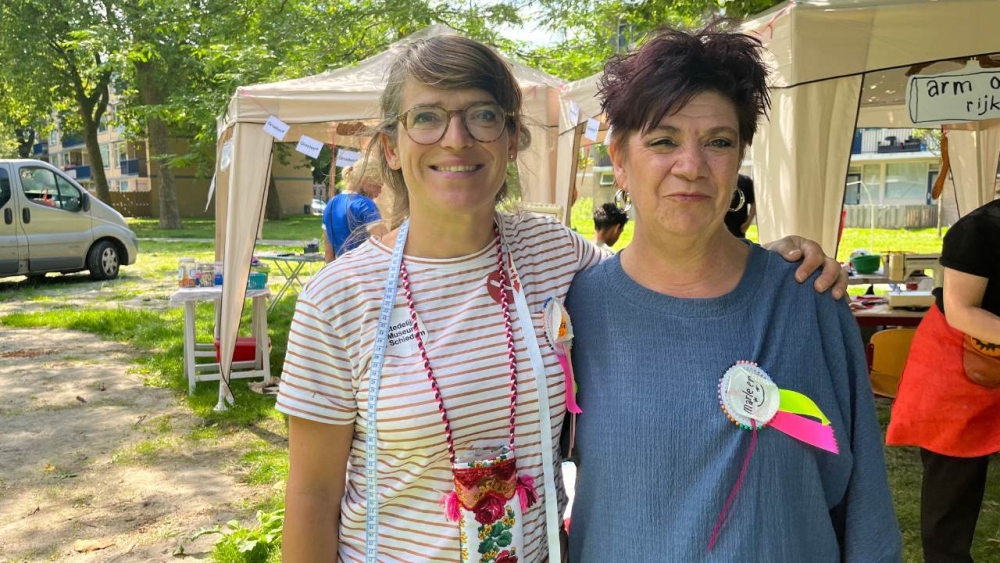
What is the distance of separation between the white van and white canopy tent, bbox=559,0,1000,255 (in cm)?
1209

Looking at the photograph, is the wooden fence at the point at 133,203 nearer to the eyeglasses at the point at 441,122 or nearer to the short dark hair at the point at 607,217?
the short dark hair at the point at 607,217

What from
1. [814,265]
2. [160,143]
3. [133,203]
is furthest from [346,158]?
[133,203]

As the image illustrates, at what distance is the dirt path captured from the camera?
3.98 m

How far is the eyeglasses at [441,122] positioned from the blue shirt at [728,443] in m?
0.47

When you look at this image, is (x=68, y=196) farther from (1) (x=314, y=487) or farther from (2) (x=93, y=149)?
(2) (x=93, y=149)

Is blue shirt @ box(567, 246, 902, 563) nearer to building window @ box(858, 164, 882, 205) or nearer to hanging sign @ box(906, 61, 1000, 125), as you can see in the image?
hanging sign @ box(906, 61, 1000, 125)

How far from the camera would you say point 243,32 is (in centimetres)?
1334

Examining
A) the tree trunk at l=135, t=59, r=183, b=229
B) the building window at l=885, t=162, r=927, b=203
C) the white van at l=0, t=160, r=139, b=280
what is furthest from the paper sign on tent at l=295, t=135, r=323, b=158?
the building window at l=885, t=162, r=927, b=203

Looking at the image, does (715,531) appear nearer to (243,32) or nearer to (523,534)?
(523,534)

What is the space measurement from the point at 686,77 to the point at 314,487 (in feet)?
3.57

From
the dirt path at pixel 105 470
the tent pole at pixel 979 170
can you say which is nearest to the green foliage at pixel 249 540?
the dirt path at pixel 105 470

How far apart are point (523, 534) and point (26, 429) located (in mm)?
5863

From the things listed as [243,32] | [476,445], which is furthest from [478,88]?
[243,32]

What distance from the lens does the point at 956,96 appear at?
143 inches
